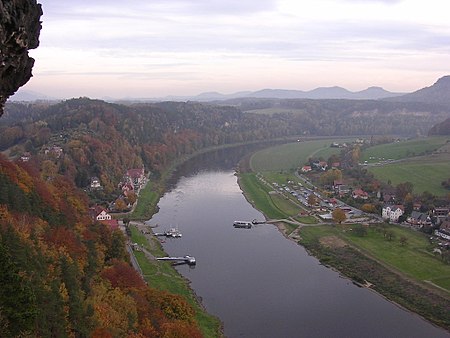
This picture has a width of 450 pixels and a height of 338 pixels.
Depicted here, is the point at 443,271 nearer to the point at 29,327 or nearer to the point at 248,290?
the point at 248,290

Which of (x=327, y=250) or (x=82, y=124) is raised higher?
(x=82, y=124)

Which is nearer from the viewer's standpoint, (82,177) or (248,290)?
(248,290)

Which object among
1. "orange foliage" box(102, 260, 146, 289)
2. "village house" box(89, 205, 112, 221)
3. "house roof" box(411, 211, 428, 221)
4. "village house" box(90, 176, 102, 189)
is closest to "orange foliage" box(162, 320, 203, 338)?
"orange foliage" box(102, 260, 146, 289)

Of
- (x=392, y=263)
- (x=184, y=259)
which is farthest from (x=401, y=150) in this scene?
(x=184, y=259)

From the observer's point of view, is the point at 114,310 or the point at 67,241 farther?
the point at 67,241

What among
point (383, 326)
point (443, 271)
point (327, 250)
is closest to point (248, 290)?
point (383, 326)

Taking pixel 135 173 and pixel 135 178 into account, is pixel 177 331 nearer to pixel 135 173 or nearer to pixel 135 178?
pixel 135 178

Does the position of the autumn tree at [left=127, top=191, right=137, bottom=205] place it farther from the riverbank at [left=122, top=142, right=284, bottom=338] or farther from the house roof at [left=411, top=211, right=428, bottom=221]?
the house roof at [left=411, top=211, right=428, bottom=221]
